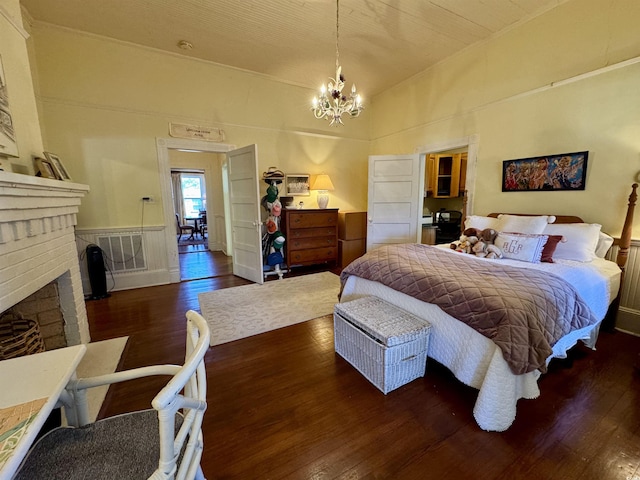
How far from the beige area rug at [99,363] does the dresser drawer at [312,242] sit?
2.52 meters

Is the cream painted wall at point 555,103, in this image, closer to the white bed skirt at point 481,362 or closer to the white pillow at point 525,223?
the white pillow at point 525,223

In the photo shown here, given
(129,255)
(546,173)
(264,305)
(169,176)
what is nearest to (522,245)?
(546,173)

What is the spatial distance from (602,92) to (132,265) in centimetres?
569

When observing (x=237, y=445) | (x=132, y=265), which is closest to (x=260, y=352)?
(x=237, y=445)

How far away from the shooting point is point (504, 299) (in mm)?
1520

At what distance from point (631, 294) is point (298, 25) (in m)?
4.32

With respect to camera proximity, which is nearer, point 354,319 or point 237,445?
point 237,445

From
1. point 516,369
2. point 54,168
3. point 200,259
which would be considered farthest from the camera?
point 200,259

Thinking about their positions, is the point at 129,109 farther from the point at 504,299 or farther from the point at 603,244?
the point at 603,244

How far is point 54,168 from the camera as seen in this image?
2.08 m

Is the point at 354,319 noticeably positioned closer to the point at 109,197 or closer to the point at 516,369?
the point at 516,369

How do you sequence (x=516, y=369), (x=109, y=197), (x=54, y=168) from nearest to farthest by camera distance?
(x=516, y=369) → (x=54, y=168) → (x=109, y=197)

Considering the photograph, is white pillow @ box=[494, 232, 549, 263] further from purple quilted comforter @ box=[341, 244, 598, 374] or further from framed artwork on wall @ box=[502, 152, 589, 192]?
framed artwork on wall @ box=[502, 152, 589, 192]

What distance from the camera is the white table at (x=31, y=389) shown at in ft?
1.73
